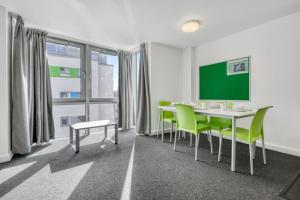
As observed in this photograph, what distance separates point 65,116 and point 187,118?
283 cm

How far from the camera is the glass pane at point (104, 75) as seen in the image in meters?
3.66

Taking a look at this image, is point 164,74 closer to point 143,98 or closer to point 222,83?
point 143,98

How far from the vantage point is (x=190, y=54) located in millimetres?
3805

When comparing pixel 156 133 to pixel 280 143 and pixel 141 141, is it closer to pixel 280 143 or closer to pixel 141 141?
pixel 141 141

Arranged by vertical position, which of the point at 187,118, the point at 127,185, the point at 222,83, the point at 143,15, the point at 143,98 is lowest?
the point at 127,185

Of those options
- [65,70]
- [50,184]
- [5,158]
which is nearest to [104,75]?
[65,70]

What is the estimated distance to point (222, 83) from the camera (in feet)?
10.6

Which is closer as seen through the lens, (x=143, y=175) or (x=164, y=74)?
(x=143, y=175)

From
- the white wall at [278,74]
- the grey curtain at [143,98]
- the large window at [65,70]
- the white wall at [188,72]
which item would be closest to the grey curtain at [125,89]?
the grey curtain at [143,98]

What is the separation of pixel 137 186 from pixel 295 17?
348 cm

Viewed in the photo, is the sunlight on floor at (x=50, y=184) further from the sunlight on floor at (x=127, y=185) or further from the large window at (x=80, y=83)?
the large window at (x=80, y=83)

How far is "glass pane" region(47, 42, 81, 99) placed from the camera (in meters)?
3.08

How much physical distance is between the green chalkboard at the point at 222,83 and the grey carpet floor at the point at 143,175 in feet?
3.88

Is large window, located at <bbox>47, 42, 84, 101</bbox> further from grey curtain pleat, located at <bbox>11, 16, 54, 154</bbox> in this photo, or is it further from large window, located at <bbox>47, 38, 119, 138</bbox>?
grey curtain pleat, located at <bbox>11, 16, 54, 154</bbox>
